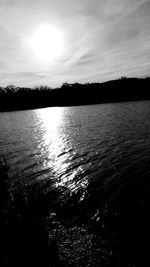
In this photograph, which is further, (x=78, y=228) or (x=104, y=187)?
(x=104, y=187)

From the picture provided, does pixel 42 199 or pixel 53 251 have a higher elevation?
pixel 53 251

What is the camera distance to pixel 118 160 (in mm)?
23453

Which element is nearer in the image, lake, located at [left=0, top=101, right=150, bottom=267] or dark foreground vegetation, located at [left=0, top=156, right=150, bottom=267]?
dark foreground vegetation, located at [left=0, top=156, right=150, bottom=267]

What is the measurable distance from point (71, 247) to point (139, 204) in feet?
22.6

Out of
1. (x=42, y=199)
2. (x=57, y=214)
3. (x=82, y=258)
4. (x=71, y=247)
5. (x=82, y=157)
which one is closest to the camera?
(x=82, y=258)

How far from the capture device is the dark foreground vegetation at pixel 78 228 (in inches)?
344

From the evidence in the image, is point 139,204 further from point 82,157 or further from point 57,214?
point 82,157

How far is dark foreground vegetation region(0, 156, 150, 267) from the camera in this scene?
873cm

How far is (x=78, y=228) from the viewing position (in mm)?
11367

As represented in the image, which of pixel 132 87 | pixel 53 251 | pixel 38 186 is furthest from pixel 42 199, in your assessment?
pixel 132 87

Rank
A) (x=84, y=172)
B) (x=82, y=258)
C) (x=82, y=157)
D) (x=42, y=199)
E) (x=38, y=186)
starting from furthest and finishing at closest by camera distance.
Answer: (x=82, y=157), (x=84, y=172), (x=38, y=186), (x=42, y=199), (x=82, y=258)

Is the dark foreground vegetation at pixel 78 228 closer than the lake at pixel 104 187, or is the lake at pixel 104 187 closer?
the dark foreground vegetation at pixel 78 228

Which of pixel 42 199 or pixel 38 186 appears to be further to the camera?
pixel 38 186

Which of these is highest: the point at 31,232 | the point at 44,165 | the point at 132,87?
the point at 132,87
